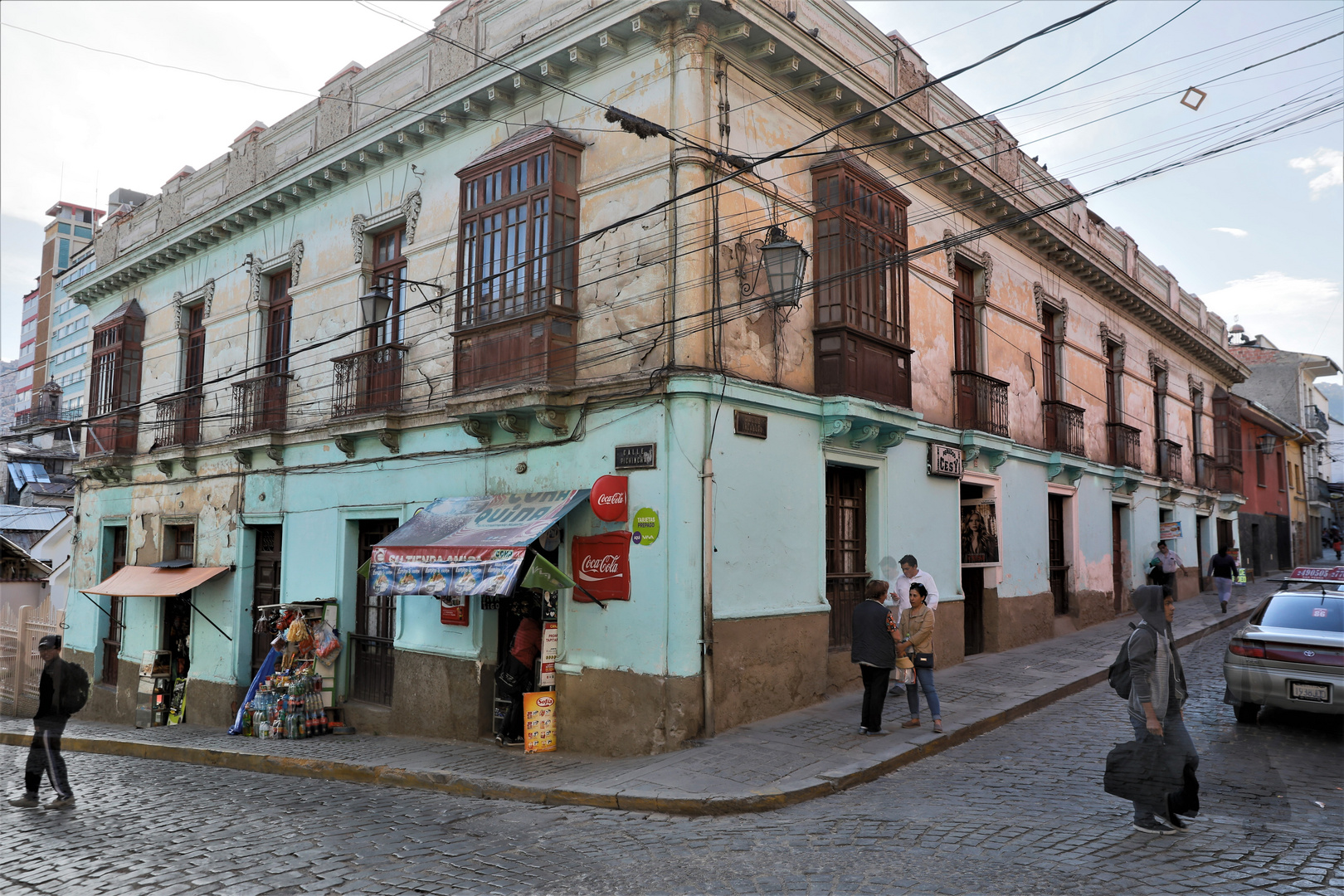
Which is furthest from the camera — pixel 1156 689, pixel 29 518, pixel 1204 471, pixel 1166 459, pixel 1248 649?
pixel 29 518

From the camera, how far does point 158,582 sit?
15.2m

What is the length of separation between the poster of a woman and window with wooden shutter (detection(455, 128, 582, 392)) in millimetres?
7438

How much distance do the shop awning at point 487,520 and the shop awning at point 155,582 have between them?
584 cm

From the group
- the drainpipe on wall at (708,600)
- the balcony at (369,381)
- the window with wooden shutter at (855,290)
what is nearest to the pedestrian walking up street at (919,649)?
the drainpipe on wall at (708,600)

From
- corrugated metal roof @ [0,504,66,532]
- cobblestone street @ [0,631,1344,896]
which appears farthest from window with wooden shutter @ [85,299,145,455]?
corrugated metal roof @ [0,504,66,532]

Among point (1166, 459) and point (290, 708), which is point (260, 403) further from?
point (1166, 459)

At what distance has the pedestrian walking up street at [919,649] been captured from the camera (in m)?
8.80

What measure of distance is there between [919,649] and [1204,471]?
65.4 feet

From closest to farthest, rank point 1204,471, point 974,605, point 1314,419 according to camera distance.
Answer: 1. point 974,605
2. point 1204,471
3. point 1314,419

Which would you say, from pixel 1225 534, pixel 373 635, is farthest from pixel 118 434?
pixel 1225 534

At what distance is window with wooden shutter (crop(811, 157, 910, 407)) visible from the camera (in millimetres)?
10492

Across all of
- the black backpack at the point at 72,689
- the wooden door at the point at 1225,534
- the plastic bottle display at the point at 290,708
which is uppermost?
the wooden door at the point at 1225,534

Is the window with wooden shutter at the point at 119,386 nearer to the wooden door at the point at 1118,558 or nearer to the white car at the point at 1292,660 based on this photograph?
the white car at the point at 1292,660

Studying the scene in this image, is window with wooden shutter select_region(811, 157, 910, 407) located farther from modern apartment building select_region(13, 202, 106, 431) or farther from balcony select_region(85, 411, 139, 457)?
modern apartment building select_region(13, 202, 106, 431)
